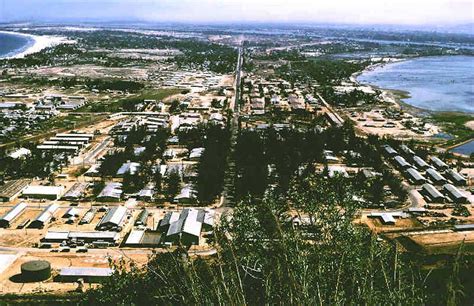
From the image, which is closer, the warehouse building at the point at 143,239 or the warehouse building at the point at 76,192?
the warehouse building at the point at 143,239

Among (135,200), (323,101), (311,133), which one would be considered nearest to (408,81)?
(323,101)

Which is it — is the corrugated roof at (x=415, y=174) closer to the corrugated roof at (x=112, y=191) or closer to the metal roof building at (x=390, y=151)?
the metal roof building at (x=390, y=151)

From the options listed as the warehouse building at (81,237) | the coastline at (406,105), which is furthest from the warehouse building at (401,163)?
the warehouse building at (81,237)

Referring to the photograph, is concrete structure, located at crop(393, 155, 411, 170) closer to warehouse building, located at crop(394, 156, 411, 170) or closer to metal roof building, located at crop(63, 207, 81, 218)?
warehouse building, located at crop(394, 156, 411, 170)

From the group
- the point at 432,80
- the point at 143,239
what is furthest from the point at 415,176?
the point at 432,80

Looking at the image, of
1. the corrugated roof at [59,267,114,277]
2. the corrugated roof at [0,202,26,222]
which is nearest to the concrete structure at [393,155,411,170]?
the corrugated roof at [59,267,114,277]
